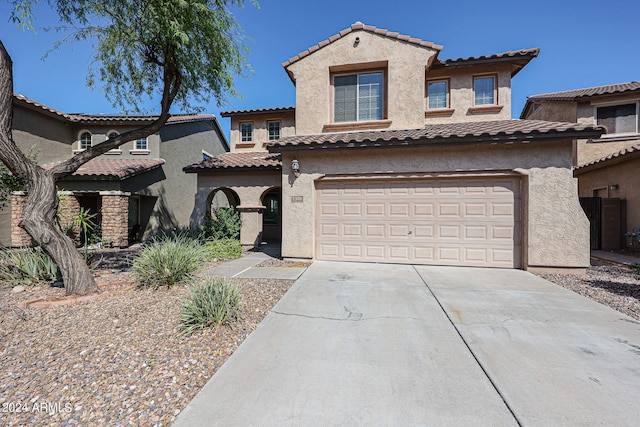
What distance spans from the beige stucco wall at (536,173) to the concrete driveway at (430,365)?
7.82 ft

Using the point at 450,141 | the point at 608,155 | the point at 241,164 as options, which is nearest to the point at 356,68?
the point at 450,141

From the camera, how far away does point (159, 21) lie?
6.31 m

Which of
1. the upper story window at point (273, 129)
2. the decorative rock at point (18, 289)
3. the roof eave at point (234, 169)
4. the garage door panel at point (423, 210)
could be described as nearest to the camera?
the decorative rock at point (18, 289)

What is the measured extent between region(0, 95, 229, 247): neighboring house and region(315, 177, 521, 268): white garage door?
7896 mm

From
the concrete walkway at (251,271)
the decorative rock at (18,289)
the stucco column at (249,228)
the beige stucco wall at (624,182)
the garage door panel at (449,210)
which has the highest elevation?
the beige stucco wall at (624,182)

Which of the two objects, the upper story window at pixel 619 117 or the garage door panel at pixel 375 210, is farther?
the upper story window at pixel 619 117

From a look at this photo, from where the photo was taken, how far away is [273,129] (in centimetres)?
1434

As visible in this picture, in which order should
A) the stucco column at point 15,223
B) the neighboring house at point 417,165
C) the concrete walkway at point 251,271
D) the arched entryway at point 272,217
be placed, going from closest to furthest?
the concrete walkway at point 251,271, the neighboring house at point 417,165, the stucco column at point 15,223, the arched entryway at point 272,217

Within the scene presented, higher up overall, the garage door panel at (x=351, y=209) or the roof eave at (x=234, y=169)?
the roof eave at (x=234, y=169)

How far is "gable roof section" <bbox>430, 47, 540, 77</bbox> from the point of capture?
31.1 feet

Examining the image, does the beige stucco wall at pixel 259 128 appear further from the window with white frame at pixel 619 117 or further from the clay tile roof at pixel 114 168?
the window with white frame at pixel 619 117

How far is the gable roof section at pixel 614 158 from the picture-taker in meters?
9.99

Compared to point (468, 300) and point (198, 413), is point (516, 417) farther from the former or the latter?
point (468, 300)

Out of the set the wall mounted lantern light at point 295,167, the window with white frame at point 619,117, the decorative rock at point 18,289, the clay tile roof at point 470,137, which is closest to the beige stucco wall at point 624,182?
the window with white frame at point 619,117
